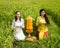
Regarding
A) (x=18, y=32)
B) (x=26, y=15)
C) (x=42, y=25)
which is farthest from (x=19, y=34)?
(x=26, y=15)

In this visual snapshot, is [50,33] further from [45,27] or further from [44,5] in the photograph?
[44,5]

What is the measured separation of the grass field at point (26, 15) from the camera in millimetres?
9094

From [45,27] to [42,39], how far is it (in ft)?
1.80

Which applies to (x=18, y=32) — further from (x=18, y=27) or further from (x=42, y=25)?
(x=42, y=25)

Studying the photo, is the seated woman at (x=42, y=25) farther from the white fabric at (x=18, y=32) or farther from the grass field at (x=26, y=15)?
the white fabric at (x=18, y=32)

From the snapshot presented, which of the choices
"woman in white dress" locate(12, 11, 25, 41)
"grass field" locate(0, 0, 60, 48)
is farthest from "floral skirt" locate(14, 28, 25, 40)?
"grass field" locate(0, 0, 60, 48)

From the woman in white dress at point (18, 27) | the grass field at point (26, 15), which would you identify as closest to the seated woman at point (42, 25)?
the grass field at point (26, 15)

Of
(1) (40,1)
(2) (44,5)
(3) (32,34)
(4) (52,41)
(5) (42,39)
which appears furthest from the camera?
(1) (40,1)

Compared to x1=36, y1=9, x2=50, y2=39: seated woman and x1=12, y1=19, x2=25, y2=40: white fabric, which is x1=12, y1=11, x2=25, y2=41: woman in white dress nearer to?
x1=12, y1=19, x2=25, y2=40: white fabric

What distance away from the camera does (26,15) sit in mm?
11680

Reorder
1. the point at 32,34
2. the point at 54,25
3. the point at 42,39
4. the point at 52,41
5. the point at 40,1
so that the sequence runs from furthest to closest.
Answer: the point at 40,1 < the point at 54,25 < the point at 32,34 < the point at 42,39 < the point at 52,41

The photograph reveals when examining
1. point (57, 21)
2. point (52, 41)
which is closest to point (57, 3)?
point (57, 21)

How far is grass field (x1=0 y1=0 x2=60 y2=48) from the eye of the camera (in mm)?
9094

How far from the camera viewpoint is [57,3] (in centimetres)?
1448
